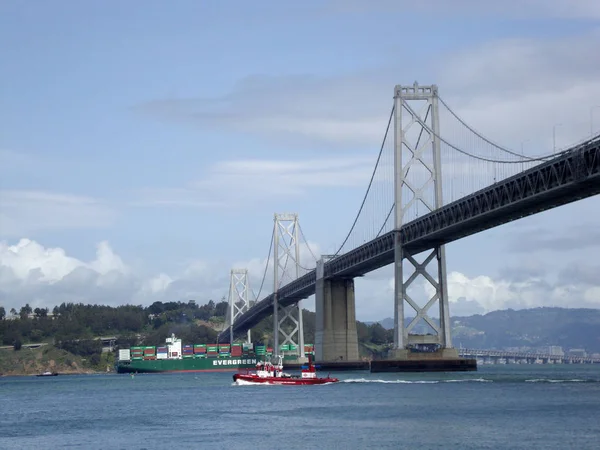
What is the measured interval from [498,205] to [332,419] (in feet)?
61.3

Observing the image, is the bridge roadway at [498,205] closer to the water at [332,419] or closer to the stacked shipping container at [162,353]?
the water at [332,419]

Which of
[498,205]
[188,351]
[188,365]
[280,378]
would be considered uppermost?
[498,205]

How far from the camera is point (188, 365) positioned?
13375cm

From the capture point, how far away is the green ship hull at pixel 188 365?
13200 cm

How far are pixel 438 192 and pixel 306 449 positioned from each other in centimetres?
3764

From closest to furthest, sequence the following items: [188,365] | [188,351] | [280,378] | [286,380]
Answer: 1. [286,380]
2. [280,378]
3. [188,365]
4. [188,351]

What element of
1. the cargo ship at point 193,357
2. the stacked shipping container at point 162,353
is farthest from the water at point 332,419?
the stacked shipping container at point 162,353

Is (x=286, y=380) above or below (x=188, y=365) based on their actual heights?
below

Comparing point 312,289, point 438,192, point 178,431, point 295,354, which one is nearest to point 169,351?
point 295,354

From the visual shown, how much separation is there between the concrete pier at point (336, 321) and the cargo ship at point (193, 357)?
38.0 m

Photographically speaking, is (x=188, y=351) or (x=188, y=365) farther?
(x=188, y=351)

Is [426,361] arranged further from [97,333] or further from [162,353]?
[97,333]

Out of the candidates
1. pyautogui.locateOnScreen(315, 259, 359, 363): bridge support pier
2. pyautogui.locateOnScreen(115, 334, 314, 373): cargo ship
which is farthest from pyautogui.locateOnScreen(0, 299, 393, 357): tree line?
pyautogui.locateOnScreen(315, 259, 359, 363): bridge support pier

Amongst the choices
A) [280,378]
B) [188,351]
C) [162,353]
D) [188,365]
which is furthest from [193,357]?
[280,378]
